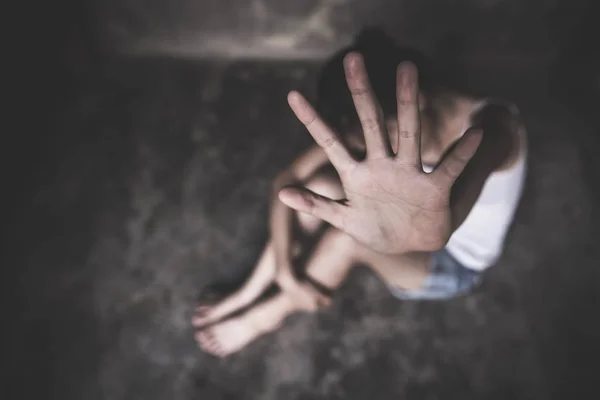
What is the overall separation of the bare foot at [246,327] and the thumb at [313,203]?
490 millimetres

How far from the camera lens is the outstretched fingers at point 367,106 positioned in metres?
0.65

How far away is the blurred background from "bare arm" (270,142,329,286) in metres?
0.26

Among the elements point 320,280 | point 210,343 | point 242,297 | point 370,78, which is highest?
point 370,78

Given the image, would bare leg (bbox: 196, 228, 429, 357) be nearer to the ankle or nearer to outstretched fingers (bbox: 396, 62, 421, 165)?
the ankle

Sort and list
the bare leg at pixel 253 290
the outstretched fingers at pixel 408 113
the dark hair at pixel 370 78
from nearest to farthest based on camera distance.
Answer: the outstretched fingers at pixel 408 113 → the dark hair at pixel 370 78 → the bare leg at pixel 253 290

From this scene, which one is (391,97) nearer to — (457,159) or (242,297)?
(457,159)

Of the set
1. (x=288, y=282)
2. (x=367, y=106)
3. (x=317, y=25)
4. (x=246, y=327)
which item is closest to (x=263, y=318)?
(x=246, y=327)

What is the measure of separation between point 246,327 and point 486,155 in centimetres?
78

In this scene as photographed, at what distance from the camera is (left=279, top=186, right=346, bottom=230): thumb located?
30.5 inches

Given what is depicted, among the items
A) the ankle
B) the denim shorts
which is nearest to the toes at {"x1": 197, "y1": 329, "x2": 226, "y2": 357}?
the ankle

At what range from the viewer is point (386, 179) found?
2.44 feet

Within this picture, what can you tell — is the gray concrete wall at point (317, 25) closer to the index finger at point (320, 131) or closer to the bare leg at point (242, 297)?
the bare leg at point (242, 297)

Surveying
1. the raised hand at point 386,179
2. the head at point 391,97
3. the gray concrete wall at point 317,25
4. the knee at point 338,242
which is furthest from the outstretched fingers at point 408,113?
the gray concrete wall at point 317,25

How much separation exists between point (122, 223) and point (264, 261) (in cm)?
53
